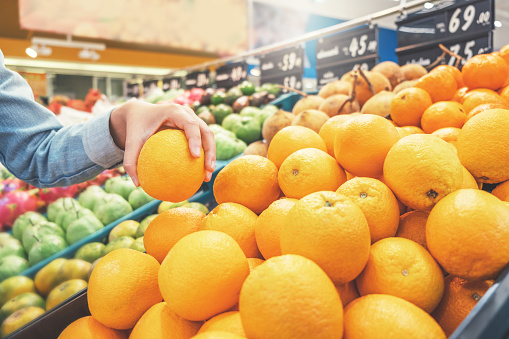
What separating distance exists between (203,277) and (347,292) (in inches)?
13.5

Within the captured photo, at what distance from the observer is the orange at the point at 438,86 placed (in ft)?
6.05

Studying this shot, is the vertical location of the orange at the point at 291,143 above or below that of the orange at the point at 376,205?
above

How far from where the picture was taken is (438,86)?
72.5 inches

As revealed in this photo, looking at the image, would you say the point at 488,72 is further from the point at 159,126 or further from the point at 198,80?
the point at 198,80

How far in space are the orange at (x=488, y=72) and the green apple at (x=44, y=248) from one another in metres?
2.74

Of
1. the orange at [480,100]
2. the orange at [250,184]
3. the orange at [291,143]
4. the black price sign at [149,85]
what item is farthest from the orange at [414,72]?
the black price sign at [149,85]

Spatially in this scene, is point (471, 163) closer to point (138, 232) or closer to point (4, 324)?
point (138, 232)

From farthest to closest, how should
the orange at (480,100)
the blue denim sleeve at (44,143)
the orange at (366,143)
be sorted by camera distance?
the orange at (480,100) → the blue denim sleeve at (44,143) → the orange at (366,143)

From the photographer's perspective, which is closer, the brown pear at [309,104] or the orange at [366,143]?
the orange at [366,143]

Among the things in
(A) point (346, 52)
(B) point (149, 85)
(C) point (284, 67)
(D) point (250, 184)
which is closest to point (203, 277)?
(D) point (250, 184)

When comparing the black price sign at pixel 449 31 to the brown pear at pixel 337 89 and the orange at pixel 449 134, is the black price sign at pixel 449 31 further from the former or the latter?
the orange at pixel 449 134

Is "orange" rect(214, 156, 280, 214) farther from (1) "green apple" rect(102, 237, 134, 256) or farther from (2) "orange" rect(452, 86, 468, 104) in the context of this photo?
(2) "orange" rect(452, 86, 468, 104)

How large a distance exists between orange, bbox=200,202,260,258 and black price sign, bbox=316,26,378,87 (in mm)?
2669

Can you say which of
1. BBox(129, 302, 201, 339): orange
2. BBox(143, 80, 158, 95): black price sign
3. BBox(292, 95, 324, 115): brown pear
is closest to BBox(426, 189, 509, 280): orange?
BBox(129, 302, 201, 339): orange
